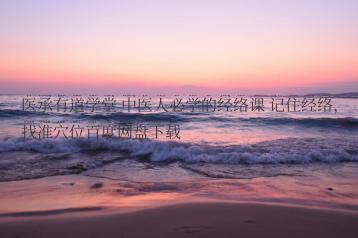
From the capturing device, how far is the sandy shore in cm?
352

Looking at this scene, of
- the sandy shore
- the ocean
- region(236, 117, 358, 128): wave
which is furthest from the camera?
region(236, 117, 358, 128): wave

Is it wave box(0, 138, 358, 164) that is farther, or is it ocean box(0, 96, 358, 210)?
wave box(0, 138, 358, 164)

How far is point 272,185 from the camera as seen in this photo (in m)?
5.81

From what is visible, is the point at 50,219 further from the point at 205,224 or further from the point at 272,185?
the point at 272,185

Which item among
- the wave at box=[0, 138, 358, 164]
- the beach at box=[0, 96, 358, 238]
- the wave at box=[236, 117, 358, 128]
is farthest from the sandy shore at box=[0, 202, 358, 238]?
the wave at box=[236, 117, 358, 128]

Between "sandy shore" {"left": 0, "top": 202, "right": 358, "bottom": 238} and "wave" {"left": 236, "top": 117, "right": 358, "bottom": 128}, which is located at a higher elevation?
"wave" {"left": 236, "top": 117, "right": 358, "bottom": 128}

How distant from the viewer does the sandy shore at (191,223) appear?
3518 mm

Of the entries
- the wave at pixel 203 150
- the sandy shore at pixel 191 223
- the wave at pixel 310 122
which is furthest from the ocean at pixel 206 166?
the wave at pixel 310 122

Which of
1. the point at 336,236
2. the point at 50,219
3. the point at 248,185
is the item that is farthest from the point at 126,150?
the point at 336,236

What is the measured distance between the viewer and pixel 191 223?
3797mm

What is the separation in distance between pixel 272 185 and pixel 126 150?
205 inches

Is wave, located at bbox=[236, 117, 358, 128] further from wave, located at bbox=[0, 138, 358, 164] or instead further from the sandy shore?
the sandy shore

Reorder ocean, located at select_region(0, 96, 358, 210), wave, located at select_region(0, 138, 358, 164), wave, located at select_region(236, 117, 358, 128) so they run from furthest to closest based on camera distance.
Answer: wave, located at select_region(236, 117, 358, 128), wave, located at select_region(0, 138, 358, 164), ocean, located at select_region(0, 96, 358, 210)

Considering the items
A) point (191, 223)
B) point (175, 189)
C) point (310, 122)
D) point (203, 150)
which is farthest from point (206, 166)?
point (310, 122)
